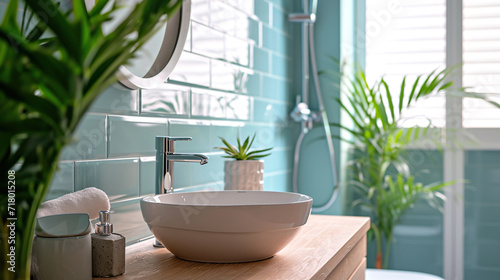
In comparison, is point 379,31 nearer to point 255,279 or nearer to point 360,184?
point 360,184

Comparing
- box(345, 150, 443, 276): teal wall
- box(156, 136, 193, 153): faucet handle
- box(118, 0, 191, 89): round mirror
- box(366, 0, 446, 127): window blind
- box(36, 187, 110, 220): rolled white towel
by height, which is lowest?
box(345, 150, 443, 276): teal wall

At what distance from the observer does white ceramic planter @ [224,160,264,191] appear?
1.47m

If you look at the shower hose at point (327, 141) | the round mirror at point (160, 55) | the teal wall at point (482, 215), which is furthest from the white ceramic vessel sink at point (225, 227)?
the teal wall at point (482, 215)

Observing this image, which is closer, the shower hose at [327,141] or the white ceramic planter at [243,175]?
the white ceramic planter at [243,175]

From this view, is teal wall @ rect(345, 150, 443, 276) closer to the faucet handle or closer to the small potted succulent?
the small potted succulent

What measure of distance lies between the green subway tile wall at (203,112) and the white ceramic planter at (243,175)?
0.16m

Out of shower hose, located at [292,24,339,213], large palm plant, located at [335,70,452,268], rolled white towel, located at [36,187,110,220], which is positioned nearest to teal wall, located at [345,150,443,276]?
large palm plant, located at [335,70,452,268]

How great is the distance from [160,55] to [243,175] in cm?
40

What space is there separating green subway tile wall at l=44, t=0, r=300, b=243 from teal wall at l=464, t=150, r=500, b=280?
3.23 ft

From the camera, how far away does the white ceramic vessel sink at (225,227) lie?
98cm

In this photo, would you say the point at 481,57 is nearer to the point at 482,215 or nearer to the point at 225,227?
the point at 482,215

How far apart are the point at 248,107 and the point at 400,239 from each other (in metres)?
1.31

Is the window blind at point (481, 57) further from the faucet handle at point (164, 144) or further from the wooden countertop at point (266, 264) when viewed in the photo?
the faucet handle at point (164, 144)

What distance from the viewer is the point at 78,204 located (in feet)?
3.24
